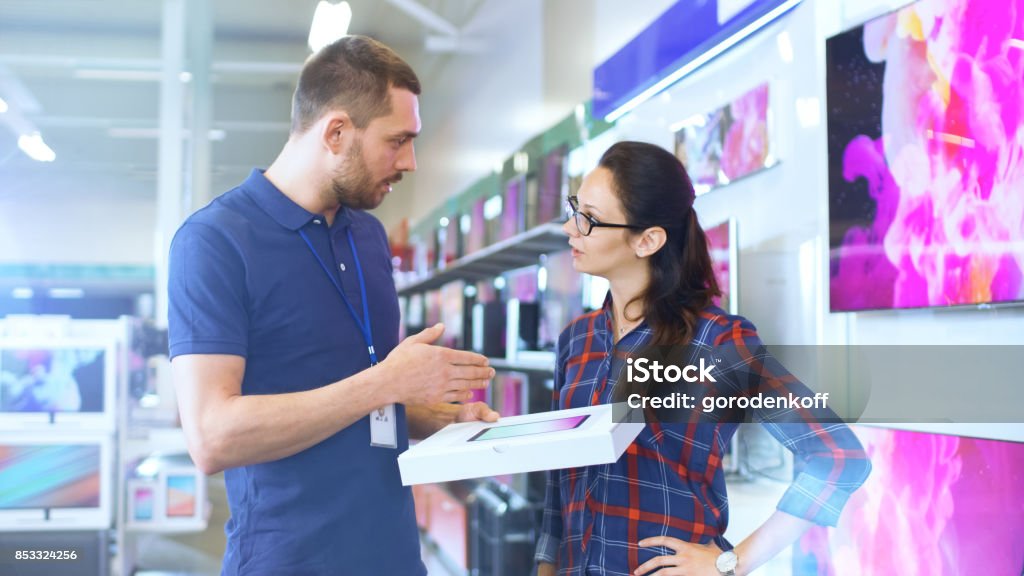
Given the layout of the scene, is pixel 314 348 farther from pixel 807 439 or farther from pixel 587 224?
pixel 807 439

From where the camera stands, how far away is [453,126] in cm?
555

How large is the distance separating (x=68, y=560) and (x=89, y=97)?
2352mm

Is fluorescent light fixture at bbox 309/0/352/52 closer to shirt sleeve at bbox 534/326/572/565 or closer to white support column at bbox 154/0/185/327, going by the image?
white support column at bbox 154/0/185/327

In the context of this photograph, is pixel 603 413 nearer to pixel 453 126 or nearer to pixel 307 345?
pixel 307 345

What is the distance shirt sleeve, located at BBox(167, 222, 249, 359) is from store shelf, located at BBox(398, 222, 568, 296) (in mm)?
1934

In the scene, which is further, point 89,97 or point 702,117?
point 89,97

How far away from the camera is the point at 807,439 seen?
138 cm

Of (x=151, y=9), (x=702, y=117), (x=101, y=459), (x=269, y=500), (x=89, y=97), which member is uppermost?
(x=151, y=9)

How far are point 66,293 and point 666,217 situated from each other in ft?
12.1

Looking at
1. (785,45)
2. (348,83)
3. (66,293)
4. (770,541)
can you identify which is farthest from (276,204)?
(66,293)

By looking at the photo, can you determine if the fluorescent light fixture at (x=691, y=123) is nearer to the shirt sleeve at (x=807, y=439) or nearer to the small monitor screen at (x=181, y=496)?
the shirt sleeve at (x=807, y=439)

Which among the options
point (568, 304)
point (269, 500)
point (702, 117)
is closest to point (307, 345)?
point (269, 500)

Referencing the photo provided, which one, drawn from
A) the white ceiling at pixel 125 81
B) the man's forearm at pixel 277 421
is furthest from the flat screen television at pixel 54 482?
the man's forearm at pixel 277 421

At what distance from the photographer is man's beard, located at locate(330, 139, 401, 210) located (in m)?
1.60
